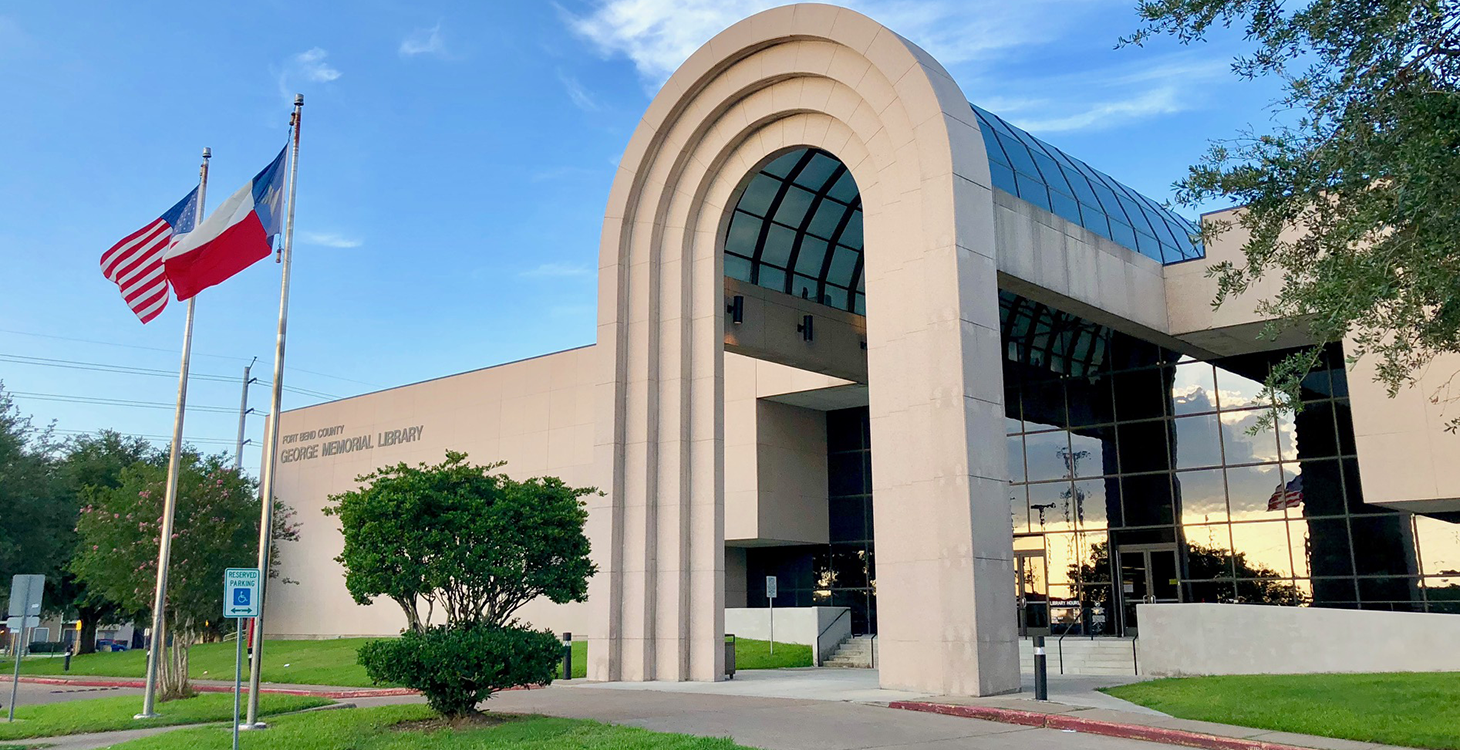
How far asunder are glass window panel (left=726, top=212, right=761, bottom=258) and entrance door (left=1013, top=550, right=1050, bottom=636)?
1244cm

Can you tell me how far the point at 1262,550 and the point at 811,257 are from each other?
1340 cm

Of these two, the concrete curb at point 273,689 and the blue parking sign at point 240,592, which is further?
the concrete curb at point 273,689

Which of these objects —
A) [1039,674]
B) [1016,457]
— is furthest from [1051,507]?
[1039,674]

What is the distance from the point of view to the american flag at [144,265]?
1939 centimetres

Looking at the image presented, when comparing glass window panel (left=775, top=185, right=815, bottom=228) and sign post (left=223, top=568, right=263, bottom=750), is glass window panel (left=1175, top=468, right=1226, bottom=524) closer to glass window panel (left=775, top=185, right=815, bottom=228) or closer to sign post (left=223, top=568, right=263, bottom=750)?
glass window panel (left=775, top=185, right=815, bottom=228)

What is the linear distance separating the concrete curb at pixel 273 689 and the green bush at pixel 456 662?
7.62 feet

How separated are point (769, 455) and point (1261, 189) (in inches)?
958

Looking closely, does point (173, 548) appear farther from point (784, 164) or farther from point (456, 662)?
point (784, 164)

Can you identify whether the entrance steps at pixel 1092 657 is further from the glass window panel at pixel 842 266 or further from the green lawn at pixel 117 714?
the green lawn at pixel 117 714

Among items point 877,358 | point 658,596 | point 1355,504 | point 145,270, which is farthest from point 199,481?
point 1355,504

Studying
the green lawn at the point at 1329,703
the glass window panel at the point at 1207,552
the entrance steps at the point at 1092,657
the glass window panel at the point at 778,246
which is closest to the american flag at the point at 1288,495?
the glass window panel at the point at 1207,552

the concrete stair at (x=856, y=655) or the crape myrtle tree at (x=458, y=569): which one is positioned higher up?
the crape myrtle tree at (x=458, y=569)

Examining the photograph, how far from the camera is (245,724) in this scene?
54.7 ft

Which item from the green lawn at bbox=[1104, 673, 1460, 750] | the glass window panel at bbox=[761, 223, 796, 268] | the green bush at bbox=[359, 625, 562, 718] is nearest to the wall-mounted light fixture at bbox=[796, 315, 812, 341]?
the glass window panel at bbox=[761, 223, 796, 268]
